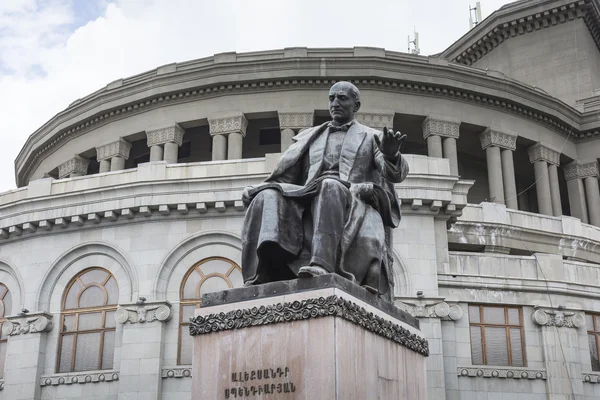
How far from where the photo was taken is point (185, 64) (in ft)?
143

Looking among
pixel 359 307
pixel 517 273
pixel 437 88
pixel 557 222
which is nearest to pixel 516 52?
pixel 437 88

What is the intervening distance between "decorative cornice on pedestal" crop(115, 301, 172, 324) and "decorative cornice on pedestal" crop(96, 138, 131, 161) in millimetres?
20460

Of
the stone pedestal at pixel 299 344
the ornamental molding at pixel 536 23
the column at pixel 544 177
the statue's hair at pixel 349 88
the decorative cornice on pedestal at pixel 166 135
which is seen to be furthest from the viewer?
the ornamental molding at pixel 536 23

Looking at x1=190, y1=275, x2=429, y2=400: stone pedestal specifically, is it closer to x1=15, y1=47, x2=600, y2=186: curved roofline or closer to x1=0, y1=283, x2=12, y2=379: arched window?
x1=0, y1=283, x2=12, y2=379: arched window

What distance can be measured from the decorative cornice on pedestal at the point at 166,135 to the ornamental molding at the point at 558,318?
76.0 ft

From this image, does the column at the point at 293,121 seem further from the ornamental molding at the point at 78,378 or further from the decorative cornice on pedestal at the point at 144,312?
the ornamental molding at the point at 78,378

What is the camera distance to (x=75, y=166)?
4709 cm

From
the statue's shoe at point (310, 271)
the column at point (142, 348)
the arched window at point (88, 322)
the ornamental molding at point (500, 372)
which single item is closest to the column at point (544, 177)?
the ornamental molding at point (500, 372)

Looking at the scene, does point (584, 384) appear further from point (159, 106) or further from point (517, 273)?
point (159, 106)

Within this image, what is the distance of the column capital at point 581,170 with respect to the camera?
48062 mm

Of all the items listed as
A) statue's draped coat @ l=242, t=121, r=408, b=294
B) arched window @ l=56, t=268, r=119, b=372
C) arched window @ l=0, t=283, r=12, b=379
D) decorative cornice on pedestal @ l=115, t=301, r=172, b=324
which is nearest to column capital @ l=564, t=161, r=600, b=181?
decorative cornice on pedestal @ l=115, t=301, r=172, b=324

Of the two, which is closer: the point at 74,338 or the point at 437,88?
the point at 74,338

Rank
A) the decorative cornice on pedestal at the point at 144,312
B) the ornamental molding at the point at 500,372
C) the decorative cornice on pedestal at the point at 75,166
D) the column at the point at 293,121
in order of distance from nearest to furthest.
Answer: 1. the ornamental molding at the point at 500,372
2. the decorative cornice on pedestal at the point at 144,312
3. the column at the point at 293,121
4. the decorative cornice on pedestal at the point at 75,166

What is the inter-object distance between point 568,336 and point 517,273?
252cm
